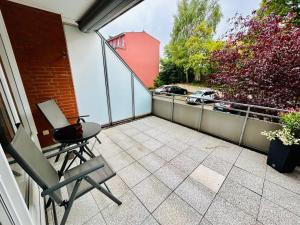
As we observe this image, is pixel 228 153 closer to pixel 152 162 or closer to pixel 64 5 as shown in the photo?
pixel 152 162

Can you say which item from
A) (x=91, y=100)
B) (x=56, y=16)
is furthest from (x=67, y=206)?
(x=56, y=16)

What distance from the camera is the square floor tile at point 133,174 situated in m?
1.91

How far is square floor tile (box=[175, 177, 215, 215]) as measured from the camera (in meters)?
1.57

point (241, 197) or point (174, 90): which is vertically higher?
point (174, 90)

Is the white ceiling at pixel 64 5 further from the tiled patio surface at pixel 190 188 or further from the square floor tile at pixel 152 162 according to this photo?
the square floor tile at pixel 152 162

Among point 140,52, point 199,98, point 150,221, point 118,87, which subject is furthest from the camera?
point 140,52

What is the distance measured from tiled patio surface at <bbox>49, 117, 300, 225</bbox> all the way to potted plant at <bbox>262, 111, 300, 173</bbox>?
0.53ft

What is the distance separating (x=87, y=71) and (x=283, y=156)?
402cm

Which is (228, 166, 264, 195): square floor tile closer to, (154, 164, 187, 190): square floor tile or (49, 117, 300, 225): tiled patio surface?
(49, 117, 300, 225): tiled patio surface

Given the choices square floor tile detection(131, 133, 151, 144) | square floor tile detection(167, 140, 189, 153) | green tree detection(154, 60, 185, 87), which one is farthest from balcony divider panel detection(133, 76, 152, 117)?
green tree detection(154, 60, 185, 87)

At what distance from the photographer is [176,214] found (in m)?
1.47

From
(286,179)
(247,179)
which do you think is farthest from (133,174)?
(286,179)

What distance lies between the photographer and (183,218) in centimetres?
143

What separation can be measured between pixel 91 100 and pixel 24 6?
1913mm
